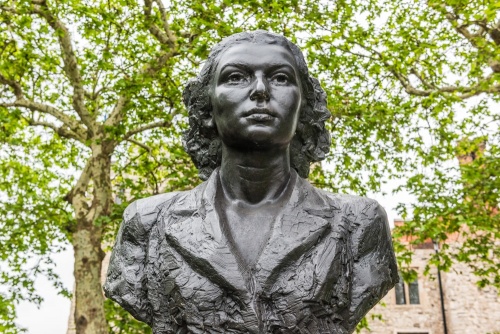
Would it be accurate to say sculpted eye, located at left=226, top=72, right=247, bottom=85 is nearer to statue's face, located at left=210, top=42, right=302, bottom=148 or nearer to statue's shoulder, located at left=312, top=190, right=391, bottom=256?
statue's face, located at left=210, top=42, right=302, bottom=148

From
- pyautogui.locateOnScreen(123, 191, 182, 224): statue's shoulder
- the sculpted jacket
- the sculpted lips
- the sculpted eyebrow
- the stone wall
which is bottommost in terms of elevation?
the sculpted jacket

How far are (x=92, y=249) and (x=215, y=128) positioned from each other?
24.1 feet

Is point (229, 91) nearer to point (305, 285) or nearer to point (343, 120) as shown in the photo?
point (305, 285)

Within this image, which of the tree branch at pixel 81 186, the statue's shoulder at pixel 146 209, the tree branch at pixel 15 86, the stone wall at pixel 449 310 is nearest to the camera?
the statue's shoulder at pixel 146 209

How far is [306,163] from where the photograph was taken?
3.04m

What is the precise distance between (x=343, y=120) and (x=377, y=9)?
2.70 meters

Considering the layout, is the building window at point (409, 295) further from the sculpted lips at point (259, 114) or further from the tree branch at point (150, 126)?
the sculpted lips at point (259, 114)

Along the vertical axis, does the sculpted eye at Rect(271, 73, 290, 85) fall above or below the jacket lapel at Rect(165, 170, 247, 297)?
above

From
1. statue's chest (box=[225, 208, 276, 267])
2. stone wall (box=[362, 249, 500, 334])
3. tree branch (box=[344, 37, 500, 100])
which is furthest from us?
stone wall (box=[362, 249, 500, 334])

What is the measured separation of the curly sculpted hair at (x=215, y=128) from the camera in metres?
2.93

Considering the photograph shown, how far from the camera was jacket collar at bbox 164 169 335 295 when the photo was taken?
241 centimetres

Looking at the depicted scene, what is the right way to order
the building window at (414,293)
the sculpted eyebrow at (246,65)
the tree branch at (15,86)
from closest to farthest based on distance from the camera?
the sculpted eyebrow at (246,65), the tree branch at (15,86), the building window at (414,293)

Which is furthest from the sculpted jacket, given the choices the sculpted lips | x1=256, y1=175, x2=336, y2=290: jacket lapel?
the sculpted lips

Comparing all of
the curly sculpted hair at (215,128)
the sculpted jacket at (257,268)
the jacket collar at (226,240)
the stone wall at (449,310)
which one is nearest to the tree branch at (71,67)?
the curly sculpted hair at (215,128)
